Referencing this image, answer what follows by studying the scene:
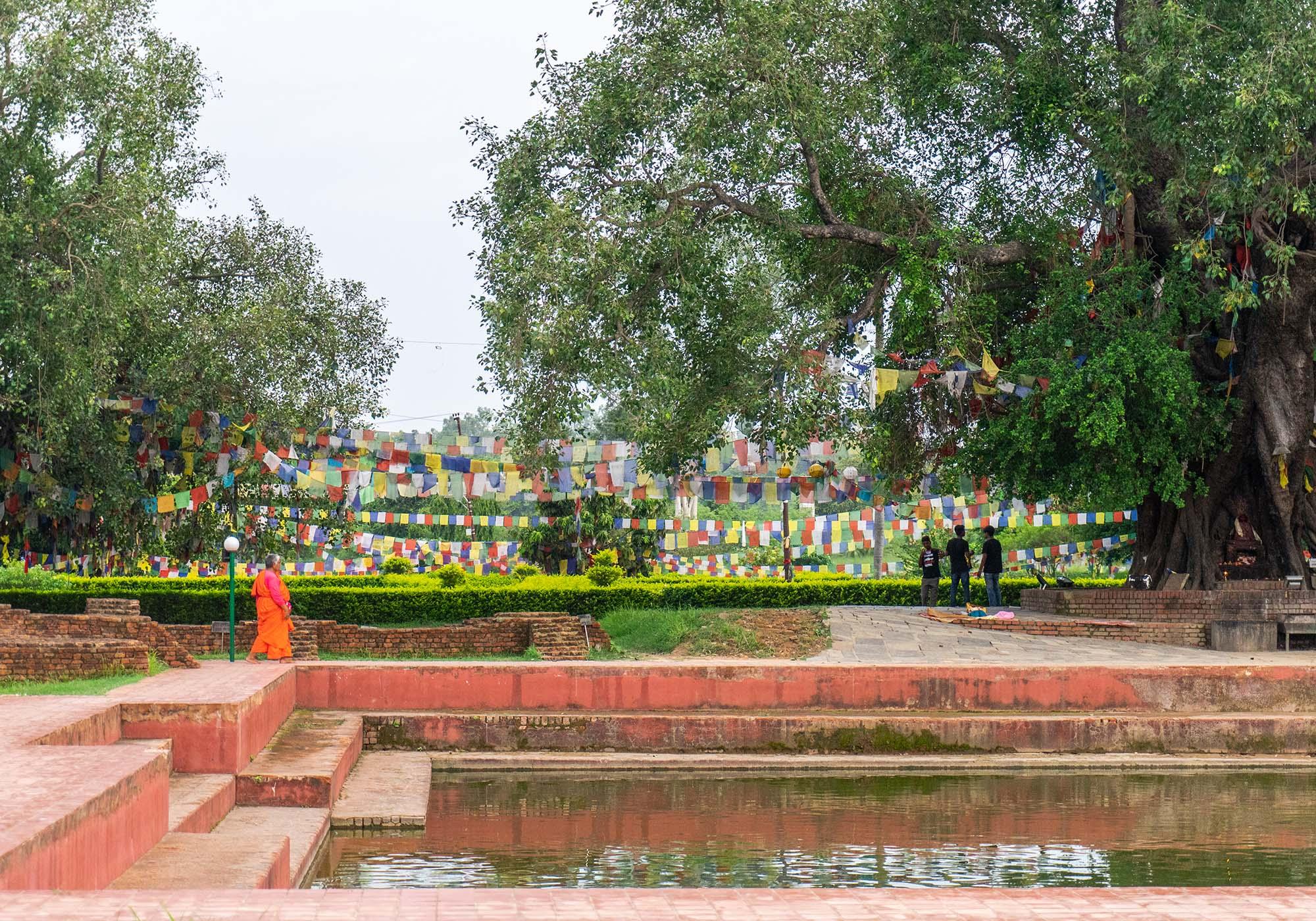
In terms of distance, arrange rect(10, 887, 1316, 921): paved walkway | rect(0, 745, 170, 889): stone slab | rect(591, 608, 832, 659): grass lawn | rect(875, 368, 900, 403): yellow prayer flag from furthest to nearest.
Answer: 1. rect(875, 368, 900, 403): yellow prayer flag
2. rect(591, 608, 832, 659): grass lawn
3. rect(0, 745, 170, 889): stone slab
4. rect(10, 887, 1316, 921): paved walkway

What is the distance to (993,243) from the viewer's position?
18.1 m

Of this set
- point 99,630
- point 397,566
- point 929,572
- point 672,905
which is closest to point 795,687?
point 99,630

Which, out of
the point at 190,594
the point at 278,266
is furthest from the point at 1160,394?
the point at 278,266

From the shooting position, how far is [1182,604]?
1683cm

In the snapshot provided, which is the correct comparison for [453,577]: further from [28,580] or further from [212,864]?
[212,864]

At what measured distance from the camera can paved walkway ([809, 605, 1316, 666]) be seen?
14156 mm

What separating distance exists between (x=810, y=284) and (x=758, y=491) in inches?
133

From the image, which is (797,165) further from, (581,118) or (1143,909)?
(1143,909)

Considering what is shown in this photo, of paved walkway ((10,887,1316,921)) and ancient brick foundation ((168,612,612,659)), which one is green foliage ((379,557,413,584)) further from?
paved walkway ((10,887,1316,921))

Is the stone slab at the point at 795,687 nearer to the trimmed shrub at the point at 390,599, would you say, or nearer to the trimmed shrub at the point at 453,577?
the trimmed shrub at the point at 390,599

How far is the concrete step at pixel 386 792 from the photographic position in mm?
8781

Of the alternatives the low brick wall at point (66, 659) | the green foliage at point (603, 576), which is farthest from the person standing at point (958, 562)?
the low brick wall at point (66, 659)

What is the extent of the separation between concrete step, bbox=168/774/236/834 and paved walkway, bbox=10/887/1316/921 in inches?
116

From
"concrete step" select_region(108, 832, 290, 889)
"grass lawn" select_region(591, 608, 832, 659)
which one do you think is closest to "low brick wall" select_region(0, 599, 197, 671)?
"grass lawn" select_region(591, 608, 832, 659)
